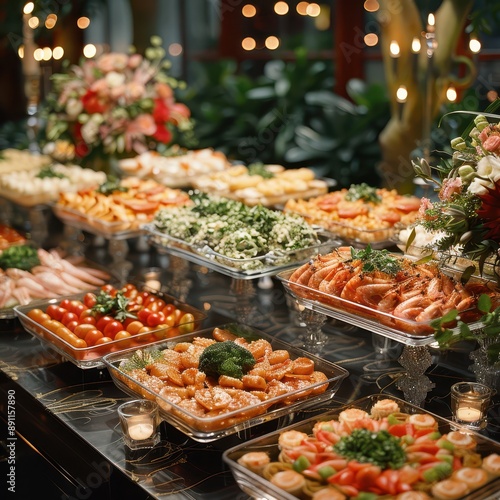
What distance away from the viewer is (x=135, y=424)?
258 centimetres

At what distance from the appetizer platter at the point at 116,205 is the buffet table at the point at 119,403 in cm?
55

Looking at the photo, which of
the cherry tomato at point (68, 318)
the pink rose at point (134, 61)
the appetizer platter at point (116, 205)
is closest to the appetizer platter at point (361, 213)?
the appetizer platter at point (116, 205)

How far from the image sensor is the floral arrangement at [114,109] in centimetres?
521

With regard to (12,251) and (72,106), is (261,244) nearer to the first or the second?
(12,251)

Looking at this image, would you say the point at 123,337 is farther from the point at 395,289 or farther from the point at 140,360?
the point at 395,289

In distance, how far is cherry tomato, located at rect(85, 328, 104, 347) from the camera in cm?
315

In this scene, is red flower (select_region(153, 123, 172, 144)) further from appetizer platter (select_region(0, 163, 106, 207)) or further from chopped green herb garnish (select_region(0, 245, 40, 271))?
chopped green herb garnish (select_region(0, 245, 40, 271))

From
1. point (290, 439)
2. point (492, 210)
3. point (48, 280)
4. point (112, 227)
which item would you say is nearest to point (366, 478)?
point (290, 439)

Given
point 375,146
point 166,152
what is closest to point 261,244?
point 166,152

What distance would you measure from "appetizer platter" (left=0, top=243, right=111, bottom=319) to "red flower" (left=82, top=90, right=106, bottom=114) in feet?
3.93

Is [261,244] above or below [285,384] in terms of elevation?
above

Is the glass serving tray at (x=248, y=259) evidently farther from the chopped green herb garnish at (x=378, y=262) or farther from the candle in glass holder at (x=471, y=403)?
the candle in glass holder at (x=471, y=403)

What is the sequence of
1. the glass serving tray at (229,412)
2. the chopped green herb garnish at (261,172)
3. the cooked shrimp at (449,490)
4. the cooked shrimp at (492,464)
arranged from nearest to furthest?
the cooked shrimp at (449,490) → the cooked shrimp at (492,464) → the glass serving tray at (229,412) → the chopped green herb garnish at (261,172)

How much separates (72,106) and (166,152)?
0.71 m
